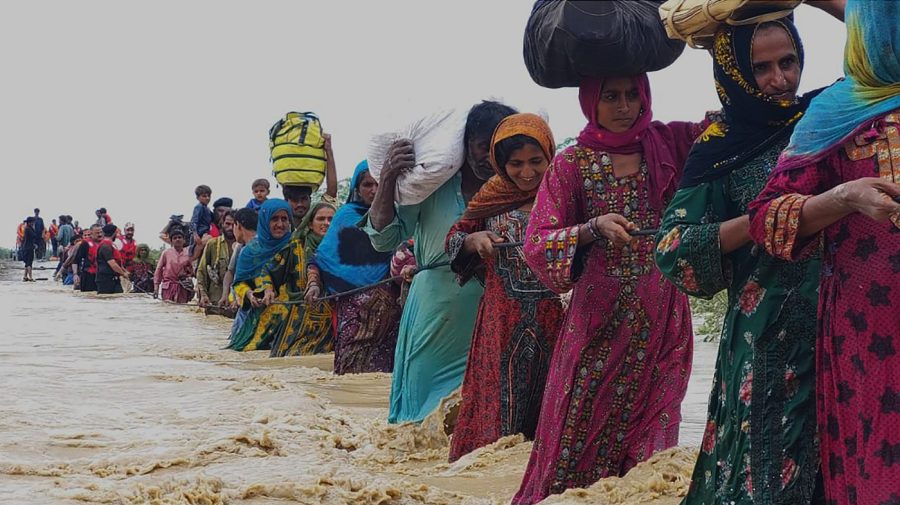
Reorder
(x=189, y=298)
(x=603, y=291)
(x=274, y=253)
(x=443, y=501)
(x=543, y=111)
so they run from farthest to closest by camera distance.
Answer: (x=189, y=298)
(x=274, y=253)
(x=543, y=111)
(x=443, y=501)
(x=603, y=291)

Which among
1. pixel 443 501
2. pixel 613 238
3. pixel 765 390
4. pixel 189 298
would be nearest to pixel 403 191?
pixel 443 501

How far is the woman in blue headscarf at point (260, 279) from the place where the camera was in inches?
453

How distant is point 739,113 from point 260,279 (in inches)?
349

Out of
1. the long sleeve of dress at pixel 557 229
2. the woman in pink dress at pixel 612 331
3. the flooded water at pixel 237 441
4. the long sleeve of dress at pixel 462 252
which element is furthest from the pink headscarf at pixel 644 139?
the long sleeve of dress at pixel 462 252

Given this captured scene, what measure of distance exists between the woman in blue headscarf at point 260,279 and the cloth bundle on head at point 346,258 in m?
1.79

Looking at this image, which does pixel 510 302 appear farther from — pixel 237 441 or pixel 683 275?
pixel 683 275

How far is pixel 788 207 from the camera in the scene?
287 centimetres

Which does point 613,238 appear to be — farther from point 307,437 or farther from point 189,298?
point 189,298

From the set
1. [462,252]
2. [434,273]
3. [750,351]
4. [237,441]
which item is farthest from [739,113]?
[237,441]

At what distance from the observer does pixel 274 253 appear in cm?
1148

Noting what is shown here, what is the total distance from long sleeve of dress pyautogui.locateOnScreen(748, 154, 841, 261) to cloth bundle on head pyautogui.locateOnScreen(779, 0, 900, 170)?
3cm

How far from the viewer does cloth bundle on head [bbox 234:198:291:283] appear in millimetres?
11492

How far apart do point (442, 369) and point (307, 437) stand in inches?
32.7

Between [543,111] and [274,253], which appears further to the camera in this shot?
[274,253]
